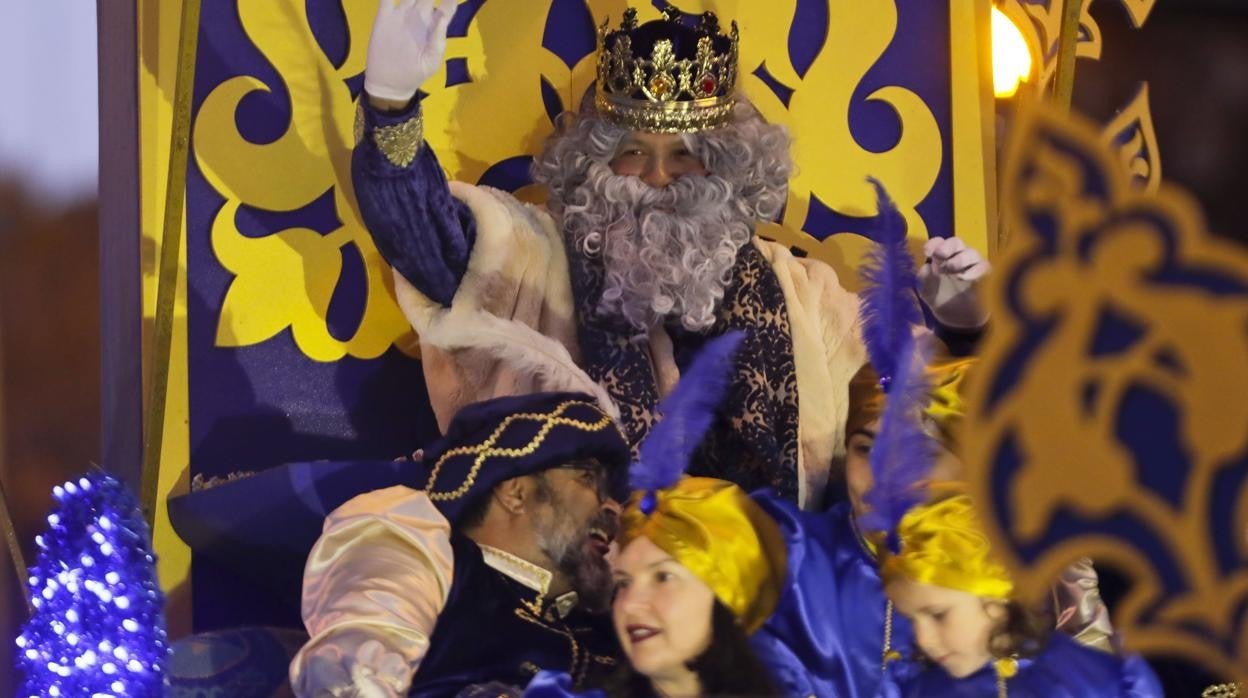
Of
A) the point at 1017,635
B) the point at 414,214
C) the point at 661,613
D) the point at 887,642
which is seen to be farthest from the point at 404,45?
the point at 1017,635

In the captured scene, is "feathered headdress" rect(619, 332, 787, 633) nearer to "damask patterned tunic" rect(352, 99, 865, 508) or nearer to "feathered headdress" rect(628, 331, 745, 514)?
"feathered headdress" rect(628, 331, 745, 514)

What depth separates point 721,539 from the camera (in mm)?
3107

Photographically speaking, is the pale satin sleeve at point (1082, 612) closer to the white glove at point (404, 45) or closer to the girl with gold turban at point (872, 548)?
the girl with gold turban at point (872, 548)

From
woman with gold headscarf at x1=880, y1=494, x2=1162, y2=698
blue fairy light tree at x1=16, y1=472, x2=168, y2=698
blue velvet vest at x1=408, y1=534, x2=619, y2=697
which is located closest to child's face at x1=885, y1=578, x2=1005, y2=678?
woman with gold headscarf at x1=880, y1=494, x2=1162, y2=698

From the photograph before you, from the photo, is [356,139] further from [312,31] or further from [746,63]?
[746,63]

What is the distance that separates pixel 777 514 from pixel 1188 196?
87 cm

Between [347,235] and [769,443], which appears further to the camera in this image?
[347,235]

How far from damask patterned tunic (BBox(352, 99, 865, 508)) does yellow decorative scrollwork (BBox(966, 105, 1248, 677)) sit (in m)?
0.37

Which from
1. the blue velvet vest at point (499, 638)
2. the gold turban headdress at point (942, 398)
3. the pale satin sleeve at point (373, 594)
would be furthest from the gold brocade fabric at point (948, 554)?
the pale satin sleeve at point (373, 594)

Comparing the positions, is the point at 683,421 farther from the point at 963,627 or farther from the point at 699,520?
the point at 963,627

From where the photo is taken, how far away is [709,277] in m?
3.47

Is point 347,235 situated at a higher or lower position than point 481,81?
lower

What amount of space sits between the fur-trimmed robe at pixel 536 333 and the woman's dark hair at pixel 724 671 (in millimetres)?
410

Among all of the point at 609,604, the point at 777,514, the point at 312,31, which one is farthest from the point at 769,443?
the point at 312,31
